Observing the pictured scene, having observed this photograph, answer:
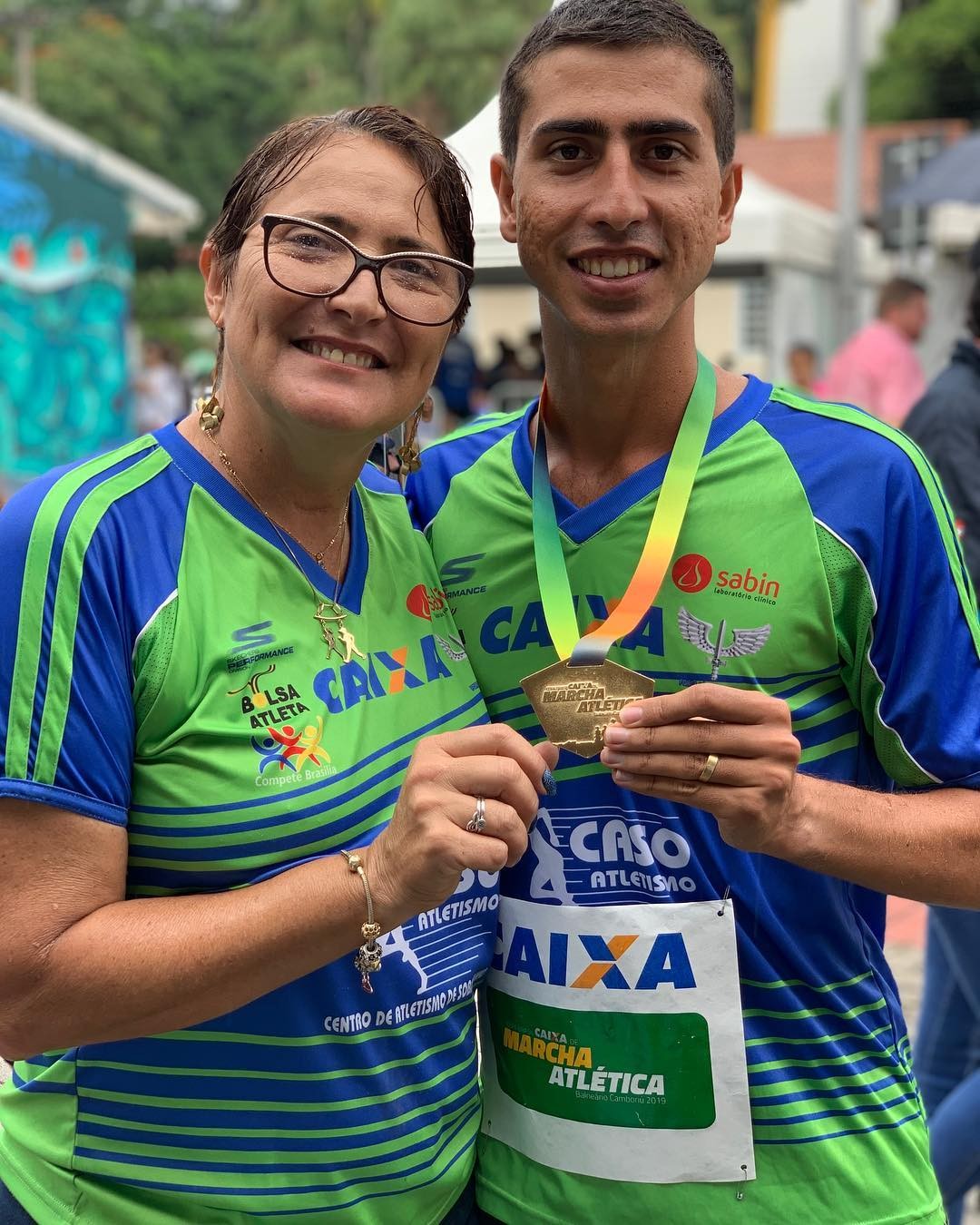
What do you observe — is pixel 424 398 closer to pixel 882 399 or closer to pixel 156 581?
pixel 156 581

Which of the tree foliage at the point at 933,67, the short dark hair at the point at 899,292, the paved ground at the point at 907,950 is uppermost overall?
the tree foliage at the point at 933,67

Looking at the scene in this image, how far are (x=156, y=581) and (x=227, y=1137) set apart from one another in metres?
0.74

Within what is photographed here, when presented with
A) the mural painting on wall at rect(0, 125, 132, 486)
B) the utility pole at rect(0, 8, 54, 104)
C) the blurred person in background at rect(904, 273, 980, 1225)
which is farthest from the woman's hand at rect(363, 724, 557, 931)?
the utility pole at rect(0, 8, 54, 104)

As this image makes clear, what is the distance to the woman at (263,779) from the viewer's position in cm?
180

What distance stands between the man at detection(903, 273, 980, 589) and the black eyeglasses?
8.10ft

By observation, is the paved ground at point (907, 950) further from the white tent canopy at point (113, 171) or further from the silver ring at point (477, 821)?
the white tent canopy at point (113, 171)

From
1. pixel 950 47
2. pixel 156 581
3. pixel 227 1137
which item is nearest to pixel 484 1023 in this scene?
pixel 227 1137

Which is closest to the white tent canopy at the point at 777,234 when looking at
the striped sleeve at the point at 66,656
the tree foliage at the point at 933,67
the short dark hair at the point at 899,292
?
the short dark hair at the point at 899,292

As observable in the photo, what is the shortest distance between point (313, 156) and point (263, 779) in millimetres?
884

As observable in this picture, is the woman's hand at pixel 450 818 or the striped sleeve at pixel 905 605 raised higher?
the striped sleeve at pixel 905 605

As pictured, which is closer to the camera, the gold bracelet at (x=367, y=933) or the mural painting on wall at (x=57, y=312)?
the gold bracelet at (x=367, y=933)

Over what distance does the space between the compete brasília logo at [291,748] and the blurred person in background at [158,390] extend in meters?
16.1

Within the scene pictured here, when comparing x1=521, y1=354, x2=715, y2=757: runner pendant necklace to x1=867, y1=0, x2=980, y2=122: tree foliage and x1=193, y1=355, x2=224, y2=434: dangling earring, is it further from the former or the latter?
x1=867, y1=0, x2=980, y2=122: tree foliage

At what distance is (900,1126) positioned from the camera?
2.19 metres
